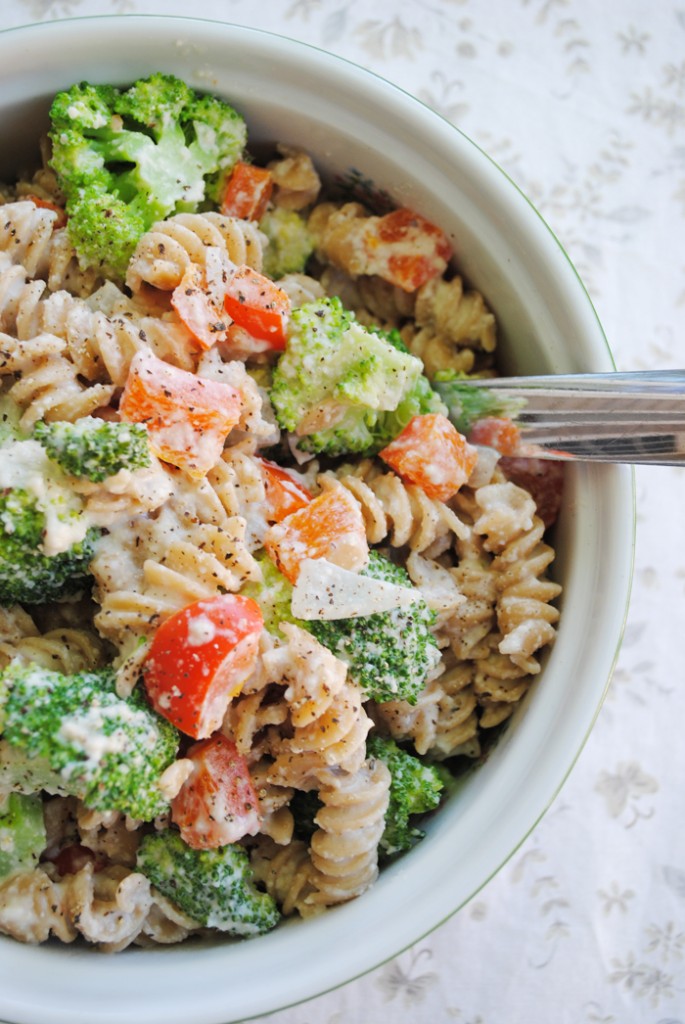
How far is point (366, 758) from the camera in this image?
239 centimetres

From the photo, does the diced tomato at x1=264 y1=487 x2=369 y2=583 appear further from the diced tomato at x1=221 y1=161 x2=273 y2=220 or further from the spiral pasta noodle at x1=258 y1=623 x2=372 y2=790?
the diced tomato at x1=221 y1=161 x2=273 y2=220

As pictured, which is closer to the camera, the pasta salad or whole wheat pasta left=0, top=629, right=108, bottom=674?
the pasta salad

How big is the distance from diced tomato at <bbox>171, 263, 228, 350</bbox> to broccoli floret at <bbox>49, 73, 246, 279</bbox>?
7.8 inches

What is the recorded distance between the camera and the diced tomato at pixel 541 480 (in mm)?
2576

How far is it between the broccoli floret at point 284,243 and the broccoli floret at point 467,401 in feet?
1.72

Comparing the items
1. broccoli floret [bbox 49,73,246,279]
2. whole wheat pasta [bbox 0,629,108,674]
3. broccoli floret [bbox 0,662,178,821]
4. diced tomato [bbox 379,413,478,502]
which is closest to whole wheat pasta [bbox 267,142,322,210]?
broccoli floret [bbox 49,73,246,279]

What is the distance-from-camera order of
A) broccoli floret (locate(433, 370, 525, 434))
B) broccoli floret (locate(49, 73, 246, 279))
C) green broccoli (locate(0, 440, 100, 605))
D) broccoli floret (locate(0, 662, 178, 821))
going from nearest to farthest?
broccoli floret (locate(0, 662, 178, 821))
green broccoli (locate(0, 440, 100, 605))
broccoli floret (locate(49, 73, 246, 279))
broccoli floret (locate(433, 370, 525, 434))

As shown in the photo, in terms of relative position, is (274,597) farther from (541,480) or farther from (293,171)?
(293,171)

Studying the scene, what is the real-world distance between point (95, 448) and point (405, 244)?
3.81ft

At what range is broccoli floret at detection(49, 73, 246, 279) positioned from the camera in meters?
2.39

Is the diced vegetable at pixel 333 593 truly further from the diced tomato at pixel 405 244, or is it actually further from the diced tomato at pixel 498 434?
the diced tomato at pixel 405 244

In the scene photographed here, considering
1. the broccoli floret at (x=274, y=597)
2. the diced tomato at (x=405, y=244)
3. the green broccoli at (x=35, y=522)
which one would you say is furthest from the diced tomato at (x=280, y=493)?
the diced tomato at (x=405, y=244)

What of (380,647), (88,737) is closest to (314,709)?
(380,647)

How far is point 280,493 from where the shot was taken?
7.96ft
